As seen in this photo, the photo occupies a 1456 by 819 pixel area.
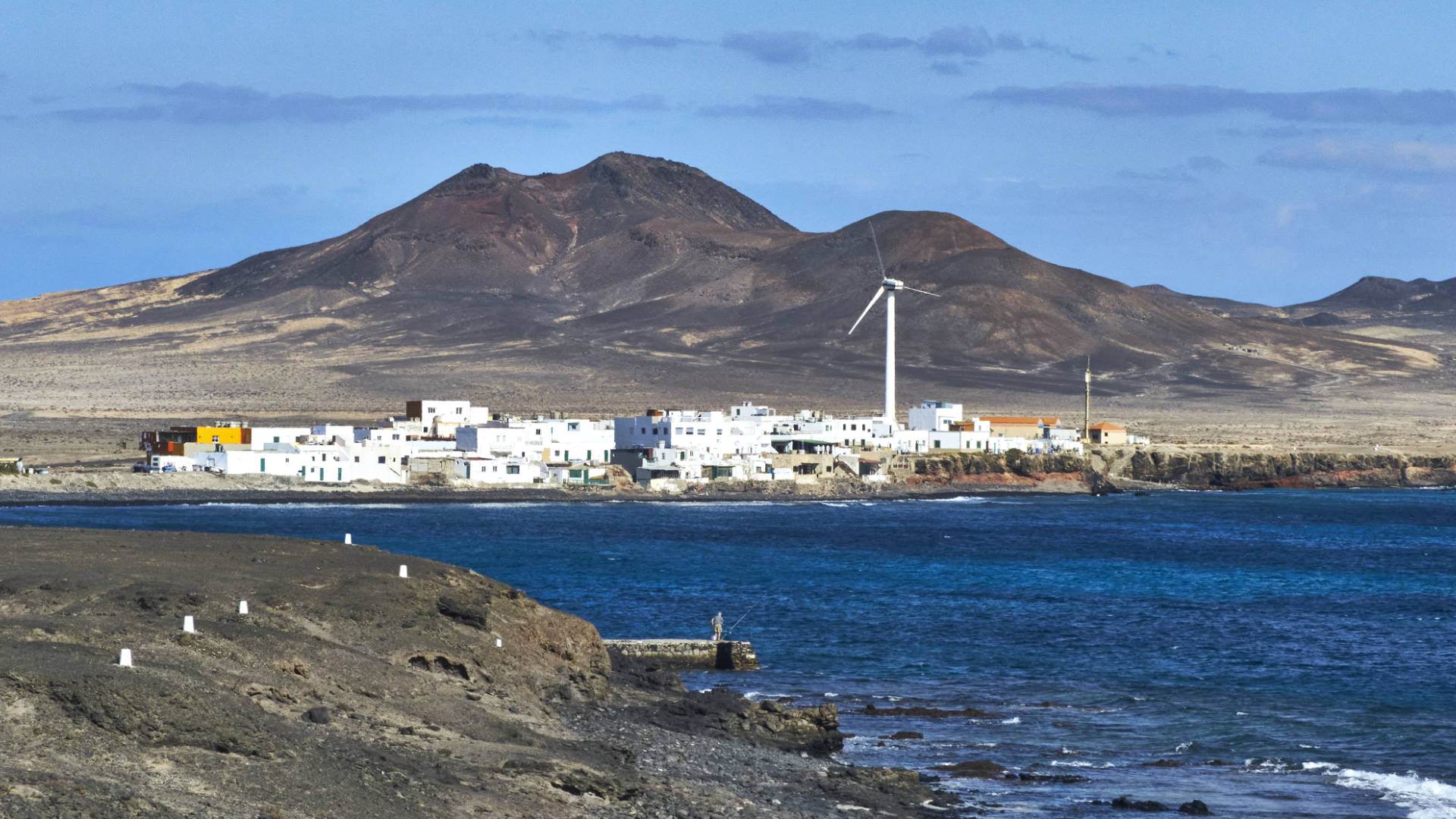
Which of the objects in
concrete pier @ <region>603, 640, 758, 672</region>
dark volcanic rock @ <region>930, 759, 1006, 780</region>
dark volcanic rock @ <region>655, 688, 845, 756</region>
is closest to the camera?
dark volcanic rock @ <region>930, 759, 1006, 780</region>

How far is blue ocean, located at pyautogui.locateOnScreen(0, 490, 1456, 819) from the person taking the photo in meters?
30.1

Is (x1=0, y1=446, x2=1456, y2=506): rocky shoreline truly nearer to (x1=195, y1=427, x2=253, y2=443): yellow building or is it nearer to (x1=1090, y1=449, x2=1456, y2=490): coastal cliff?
(x1=1090, y1=449, x2=1456, y2=490): coastal cliff

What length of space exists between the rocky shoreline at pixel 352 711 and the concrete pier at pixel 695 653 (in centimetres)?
230

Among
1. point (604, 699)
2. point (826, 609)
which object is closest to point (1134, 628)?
point (826, 609)

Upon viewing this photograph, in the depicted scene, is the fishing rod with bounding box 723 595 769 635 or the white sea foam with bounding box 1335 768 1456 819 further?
the fishing rod with bounding box 723 595 769 635

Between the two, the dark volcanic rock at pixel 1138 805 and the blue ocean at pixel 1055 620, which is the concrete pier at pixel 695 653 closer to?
the blue ocean at pixel 1055 620

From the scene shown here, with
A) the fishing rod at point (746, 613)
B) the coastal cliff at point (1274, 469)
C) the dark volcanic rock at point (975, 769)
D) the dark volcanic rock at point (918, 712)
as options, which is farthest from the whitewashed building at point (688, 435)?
the dark volcanic rock at point (975, 769)

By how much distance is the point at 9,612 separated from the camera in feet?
88.4

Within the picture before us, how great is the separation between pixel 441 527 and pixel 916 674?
145 feet

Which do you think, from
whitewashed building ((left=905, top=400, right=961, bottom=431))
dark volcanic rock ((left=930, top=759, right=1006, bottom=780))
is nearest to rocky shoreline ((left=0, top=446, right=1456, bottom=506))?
whitewashed building ((left=905, top=400, right=961, bottom=431))

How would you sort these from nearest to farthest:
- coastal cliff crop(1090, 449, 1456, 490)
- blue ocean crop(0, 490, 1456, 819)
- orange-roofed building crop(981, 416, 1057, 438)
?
1. blue ocean crop(0, 490, 1456, 819)
2. orange-roofed building crop(981, 416, 1057, 438)
3. coastal cliff crop(1090, 449, 1456, 490)

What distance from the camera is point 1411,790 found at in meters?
28.2

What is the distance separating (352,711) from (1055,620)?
97.2 ft

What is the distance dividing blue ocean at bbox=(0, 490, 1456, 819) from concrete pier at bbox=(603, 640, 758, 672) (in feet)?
1.60
